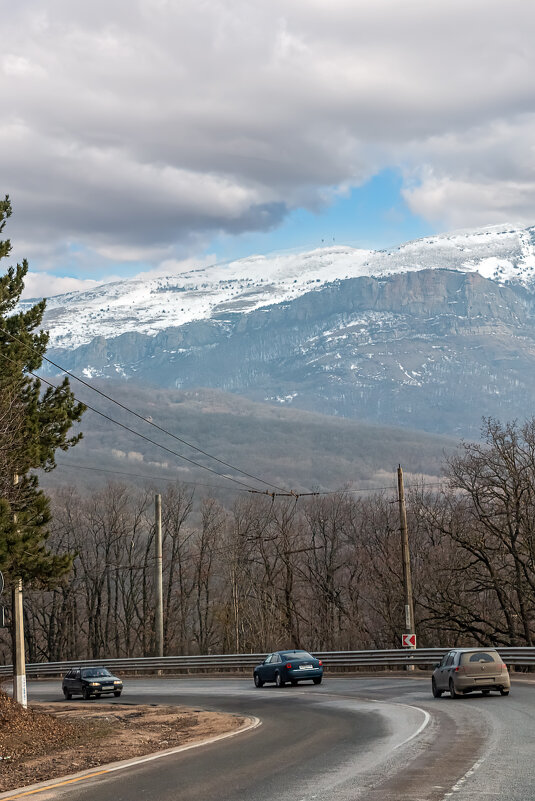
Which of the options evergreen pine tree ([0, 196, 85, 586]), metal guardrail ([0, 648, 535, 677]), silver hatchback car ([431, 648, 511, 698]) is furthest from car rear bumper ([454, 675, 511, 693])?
evergreen pine tree ([0, 196, 85, 586])

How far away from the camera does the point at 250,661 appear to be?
49188 millimetres

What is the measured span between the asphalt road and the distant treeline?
21.4m

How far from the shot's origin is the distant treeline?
157ft

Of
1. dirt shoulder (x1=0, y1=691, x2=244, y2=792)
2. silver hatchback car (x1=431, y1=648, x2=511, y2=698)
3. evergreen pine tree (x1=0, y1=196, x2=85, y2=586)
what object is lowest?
dirt shoulder (x1=0, y1=691, x2=244, y2=792)

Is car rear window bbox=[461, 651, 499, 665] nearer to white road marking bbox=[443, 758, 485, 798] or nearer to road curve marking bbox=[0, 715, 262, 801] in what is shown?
road curve marking bbox=[0, 715, 262, 801]

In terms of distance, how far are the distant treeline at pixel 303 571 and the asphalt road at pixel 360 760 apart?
21.4m

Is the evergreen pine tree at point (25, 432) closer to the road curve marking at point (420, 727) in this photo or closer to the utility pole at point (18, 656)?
the utility pole at point (18, 656)

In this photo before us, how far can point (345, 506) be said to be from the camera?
9994cm

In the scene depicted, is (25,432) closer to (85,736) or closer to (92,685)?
(85,736)

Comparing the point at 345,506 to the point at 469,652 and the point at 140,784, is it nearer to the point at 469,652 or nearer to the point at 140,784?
the point at 469,652

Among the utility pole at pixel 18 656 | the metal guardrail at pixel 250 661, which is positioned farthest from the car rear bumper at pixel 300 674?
the utility pole at pixel 18 656

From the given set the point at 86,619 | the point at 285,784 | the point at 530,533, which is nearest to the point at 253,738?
the point at 285,784

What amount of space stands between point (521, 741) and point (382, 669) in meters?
29.9

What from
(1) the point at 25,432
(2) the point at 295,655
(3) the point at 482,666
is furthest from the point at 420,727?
(2) the point at 295,655
